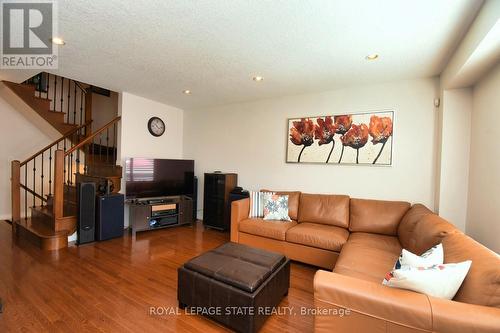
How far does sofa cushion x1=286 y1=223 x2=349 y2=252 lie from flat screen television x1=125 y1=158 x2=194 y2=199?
7.79 ft

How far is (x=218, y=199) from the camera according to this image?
3916mm

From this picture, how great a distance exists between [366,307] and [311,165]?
8.19 ft

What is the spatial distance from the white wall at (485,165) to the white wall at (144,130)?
15.3ft

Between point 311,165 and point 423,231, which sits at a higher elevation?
point 311,165

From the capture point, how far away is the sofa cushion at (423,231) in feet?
5.36

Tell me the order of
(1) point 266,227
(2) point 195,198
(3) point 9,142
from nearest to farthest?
(1) point 266,227 → (3) point 9,142 → (2) point 195,198

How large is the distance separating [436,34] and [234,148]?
3105 millimetres

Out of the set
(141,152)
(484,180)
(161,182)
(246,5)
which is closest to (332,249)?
(484,180)

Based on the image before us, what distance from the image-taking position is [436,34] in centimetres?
185

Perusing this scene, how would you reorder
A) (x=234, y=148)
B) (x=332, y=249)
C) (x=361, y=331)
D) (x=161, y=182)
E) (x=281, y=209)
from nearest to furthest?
1. (x=361, y=331)
2. (x=332, y=249)
3. (x=281, y=209)
4. (x=161, y=182)
5. (x=234, y=148)

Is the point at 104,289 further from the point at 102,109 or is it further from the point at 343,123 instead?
the point at 102,109

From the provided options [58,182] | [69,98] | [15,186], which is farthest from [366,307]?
[69,98]

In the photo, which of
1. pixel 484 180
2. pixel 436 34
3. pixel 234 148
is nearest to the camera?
pixel 436 34

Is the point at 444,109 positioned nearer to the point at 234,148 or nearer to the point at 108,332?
the point at 234,148
